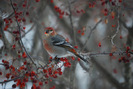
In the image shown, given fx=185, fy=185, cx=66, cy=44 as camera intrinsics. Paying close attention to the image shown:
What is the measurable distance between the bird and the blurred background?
179 millimetres

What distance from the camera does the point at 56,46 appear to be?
4.02 metres

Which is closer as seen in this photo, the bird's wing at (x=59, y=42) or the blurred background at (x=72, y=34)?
the blurred background at (x=72, y=34)

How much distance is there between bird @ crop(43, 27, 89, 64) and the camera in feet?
12.8

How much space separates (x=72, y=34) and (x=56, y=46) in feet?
2.54

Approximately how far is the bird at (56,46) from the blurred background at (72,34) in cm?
18

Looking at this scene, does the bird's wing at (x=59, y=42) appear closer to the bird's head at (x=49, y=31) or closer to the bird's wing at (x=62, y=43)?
the bird's wing at (x=62, y=43)

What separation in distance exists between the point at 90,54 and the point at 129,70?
8.06 ft

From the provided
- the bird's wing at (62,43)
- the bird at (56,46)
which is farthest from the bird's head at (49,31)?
the bird's wing at (62,43)

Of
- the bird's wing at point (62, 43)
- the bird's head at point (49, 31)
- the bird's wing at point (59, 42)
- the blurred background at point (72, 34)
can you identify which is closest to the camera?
the blurred background at point (72, 34)

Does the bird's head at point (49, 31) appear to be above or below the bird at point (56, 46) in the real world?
above

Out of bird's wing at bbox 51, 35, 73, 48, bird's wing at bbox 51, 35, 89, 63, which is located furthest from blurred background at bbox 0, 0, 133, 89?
bird's wing at bbox 51, 35, 73, 48

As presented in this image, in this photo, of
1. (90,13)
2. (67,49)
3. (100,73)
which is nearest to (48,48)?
(67,49)

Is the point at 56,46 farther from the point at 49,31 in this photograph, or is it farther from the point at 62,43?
the point at 49,31

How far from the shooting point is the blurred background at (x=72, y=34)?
11.3ft
